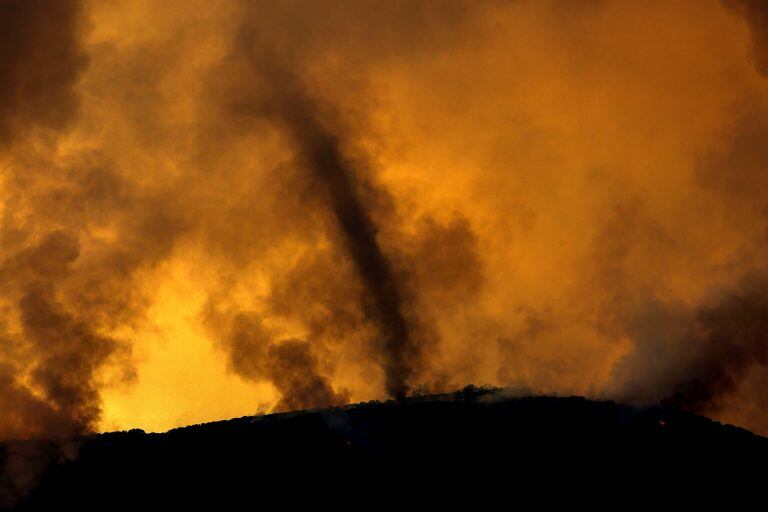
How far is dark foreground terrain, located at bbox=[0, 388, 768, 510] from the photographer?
57.4 m

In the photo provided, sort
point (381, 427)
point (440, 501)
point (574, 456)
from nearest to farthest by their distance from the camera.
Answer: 1. point (440, 501)
2. point (574, 456)
3. point (381, 427)

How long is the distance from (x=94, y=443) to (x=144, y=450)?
17.1 feet

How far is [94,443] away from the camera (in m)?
64.9

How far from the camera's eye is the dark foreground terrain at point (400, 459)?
57.4 metres

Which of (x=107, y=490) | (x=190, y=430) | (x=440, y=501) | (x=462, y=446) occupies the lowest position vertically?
(x=440, y=501)

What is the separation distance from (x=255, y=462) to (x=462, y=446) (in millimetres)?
18049

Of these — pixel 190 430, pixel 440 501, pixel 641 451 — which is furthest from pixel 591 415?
pixel 190 430

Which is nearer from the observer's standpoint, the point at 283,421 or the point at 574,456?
the point at 574,456

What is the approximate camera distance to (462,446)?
202 feet

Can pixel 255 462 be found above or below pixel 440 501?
above

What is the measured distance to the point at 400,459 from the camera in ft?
198

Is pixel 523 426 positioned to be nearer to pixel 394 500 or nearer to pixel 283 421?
pixel 394 500

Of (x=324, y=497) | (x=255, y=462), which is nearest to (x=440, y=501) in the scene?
(x=324, y=497)

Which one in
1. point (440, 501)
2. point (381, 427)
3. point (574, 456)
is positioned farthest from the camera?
point (381, 427)
